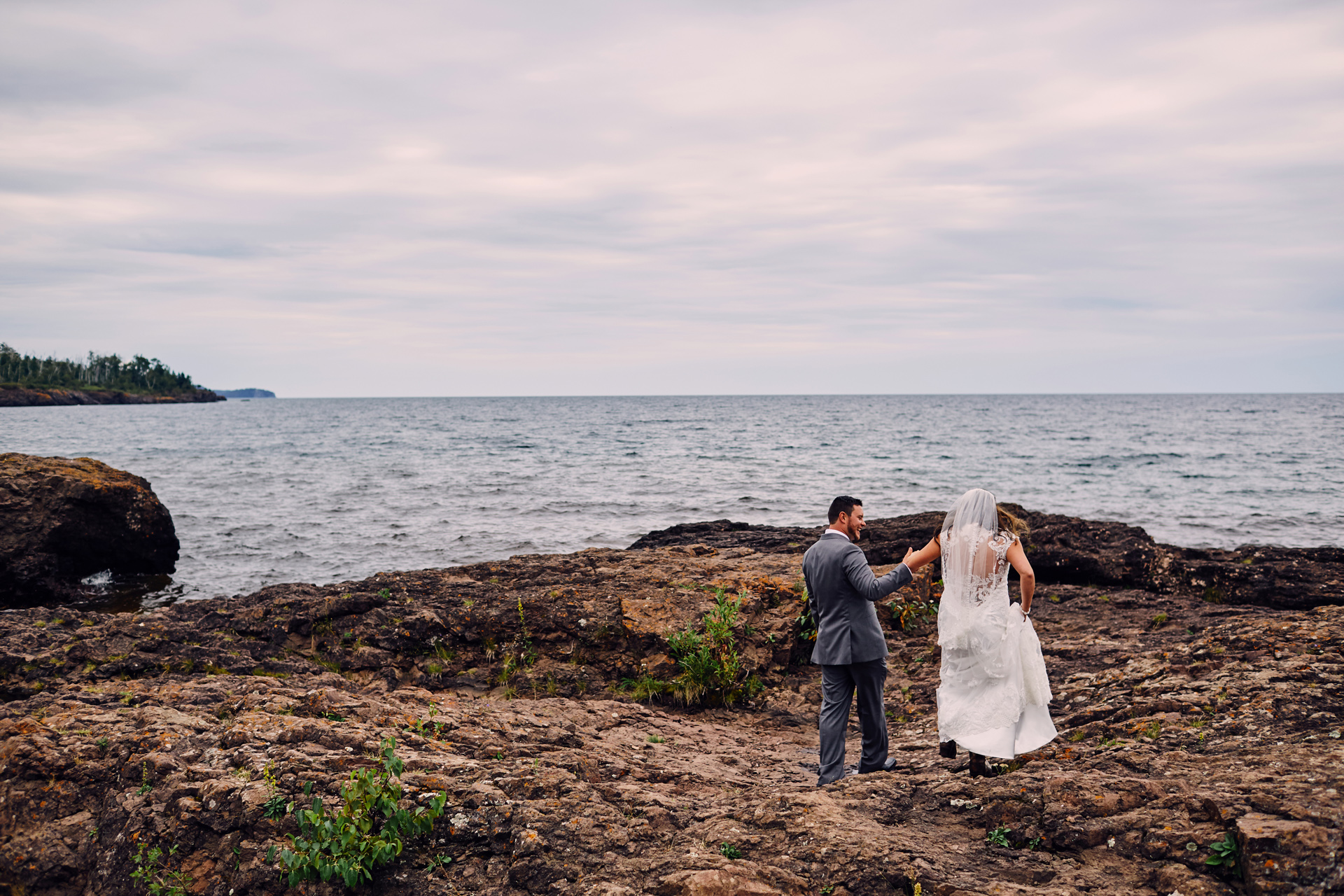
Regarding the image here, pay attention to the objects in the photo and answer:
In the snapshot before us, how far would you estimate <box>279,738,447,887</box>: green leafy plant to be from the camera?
13.6ft

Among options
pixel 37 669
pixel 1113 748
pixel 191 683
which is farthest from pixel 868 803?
pixel 37 669

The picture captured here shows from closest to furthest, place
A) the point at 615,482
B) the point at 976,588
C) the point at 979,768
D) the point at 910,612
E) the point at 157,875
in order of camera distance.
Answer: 1. the point at 157,875
2. the point at 979,768
3. the point at 976,588
4. the point at 910,612
5. the point at 615,482

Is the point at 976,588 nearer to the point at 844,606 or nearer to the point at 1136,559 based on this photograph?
the point at 844,606

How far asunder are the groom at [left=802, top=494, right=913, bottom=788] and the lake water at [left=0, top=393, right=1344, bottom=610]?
14.5m

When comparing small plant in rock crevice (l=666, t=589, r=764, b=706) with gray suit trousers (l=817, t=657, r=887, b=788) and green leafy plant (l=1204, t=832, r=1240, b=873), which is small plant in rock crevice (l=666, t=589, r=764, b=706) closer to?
gray suit trousers (l=817, t=657, r=887, b=788)

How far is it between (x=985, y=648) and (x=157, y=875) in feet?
18.5

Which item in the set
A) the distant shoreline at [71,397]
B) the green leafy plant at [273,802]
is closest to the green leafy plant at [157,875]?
the green leafy plant at [273,802]

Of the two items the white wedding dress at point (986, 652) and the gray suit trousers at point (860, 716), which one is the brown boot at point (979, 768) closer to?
the white wedding dress at point (986, 652)

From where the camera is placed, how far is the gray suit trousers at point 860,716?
6.43 metres

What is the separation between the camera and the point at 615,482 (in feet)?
117

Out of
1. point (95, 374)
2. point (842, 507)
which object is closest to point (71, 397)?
point (95, 374)

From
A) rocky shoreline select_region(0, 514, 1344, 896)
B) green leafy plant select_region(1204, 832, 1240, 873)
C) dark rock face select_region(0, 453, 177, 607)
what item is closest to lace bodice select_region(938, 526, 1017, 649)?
rocky shoreline select_region(0, 514, 1344, 896)

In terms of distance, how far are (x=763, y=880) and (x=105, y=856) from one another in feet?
13.2

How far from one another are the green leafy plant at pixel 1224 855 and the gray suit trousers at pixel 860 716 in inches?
106
